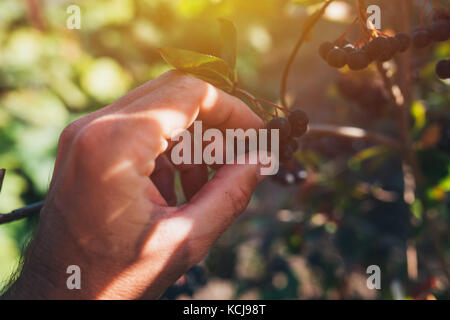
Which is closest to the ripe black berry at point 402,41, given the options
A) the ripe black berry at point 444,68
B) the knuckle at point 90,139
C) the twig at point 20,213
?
the ripe black berry at point 444,68

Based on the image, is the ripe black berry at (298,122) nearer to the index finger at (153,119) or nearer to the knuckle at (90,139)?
the index finger at (153,119)

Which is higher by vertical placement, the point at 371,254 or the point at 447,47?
the point at 447,47

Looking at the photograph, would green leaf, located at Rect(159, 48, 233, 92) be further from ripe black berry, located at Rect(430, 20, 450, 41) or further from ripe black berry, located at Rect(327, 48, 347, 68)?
ripe black berry, located at Rect(430, 20, 450, 41)

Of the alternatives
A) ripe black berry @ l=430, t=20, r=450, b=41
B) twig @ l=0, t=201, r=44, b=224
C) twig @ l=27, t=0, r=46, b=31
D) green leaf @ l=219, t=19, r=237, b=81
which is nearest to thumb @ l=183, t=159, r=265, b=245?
green leaf @ l=219, t=19, r=237, b=81

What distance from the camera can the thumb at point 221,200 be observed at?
0.75 m

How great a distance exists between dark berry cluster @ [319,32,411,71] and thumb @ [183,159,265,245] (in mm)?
274

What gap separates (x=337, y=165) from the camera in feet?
6.52

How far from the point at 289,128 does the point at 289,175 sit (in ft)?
1.06

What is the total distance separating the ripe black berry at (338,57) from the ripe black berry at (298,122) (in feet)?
0.39

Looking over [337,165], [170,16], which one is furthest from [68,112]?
[337,165]

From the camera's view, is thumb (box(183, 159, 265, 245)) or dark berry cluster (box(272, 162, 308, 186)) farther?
dark berry cluster (box(272, 162, 308, 186))

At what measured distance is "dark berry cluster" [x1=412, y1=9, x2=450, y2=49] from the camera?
0.71 meters

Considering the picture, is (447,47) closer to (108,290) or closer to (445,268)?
(445,268)
